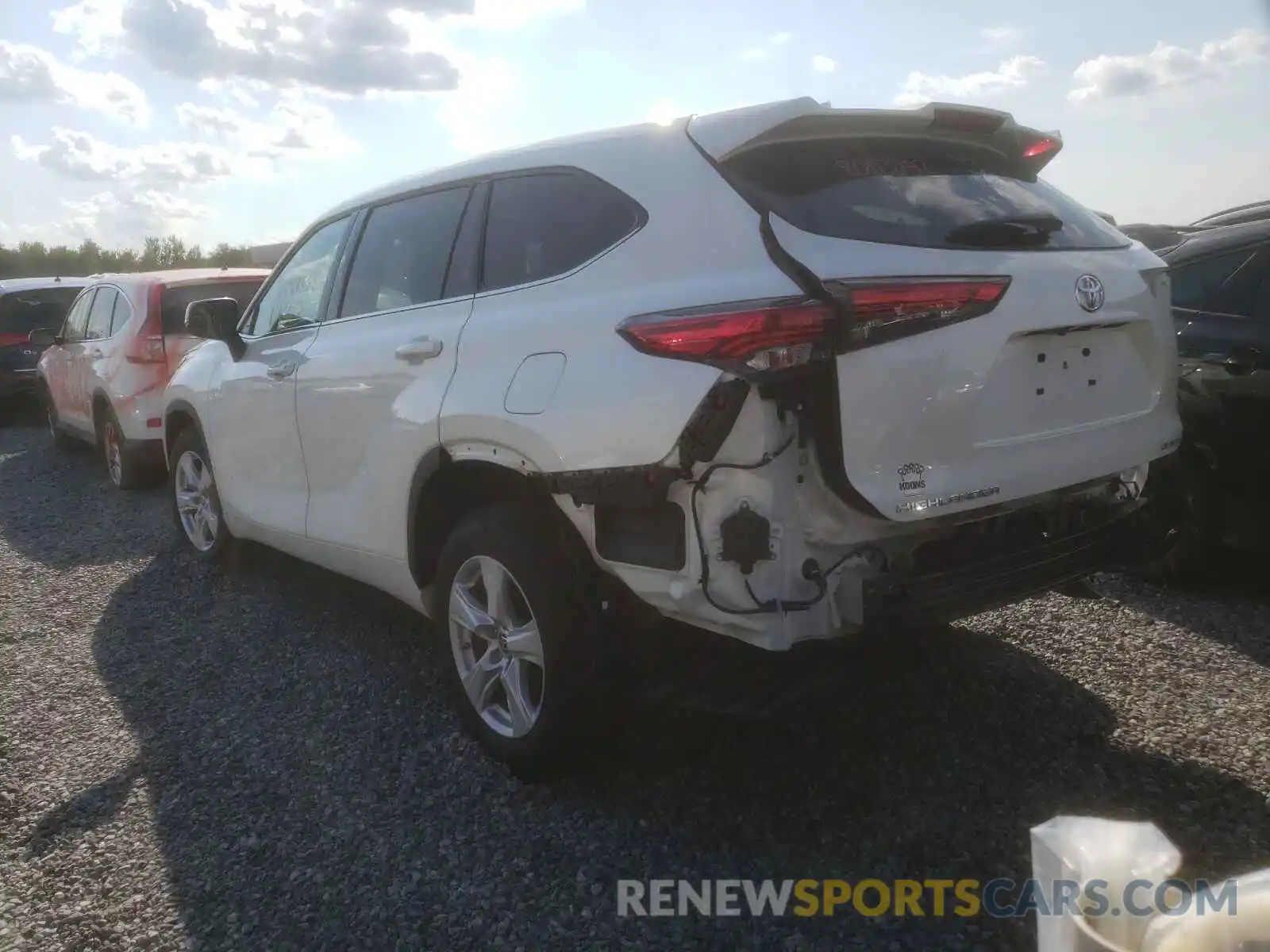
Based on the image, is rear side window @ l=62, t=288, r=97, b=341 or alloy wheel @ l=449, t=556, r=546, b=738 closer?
alloy wheel @ l=449, t=556, r=546, b=738

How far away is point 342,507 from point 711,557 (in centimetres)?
212

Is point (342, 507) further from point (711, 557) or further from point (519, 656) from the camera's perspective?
point (711, 557)

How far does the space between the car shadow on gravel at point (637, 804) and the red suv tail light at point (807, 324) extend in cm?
76

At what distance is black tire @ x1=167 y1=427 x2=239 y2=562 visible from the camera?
5.84m

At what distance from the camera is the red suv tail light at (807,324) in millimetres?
2473

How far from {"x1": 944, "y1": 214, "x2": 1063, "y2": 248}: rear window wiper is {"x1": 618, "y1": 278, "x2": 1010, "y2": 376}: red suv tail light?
207 millimetres

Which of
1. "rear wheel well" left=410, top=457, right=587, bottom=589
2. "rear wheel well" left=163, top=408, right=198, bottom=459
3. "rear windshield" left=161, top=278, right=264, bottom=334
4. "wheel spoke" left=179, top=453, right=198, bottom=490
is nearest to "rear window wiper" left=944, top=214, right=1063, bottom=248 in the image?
"rear wheel well" left=410, top=457, right=587, bottom=589

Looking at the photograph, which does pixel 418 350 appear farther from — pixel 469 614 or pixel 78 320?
pixel 78 320

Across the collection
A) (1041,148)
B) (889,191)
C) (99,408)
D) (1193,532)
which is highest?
(1041,148)

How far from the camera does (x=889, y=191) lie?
113 inches

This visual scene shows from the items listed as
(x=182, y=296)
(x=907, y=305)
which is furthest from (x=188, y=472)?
→ (x=907, y=305)

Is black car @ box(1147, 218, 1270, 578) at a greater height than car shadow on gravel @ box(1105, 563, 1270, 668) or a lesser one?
greater

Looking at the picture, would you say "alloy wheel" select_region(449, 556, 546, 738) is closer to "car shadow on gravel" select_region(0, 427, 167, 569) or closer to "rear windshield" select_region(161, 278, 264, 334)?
"car shadow on gravel" select_region(0, 427, 167, 569)

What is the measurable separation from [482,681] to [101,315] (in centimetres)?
696
